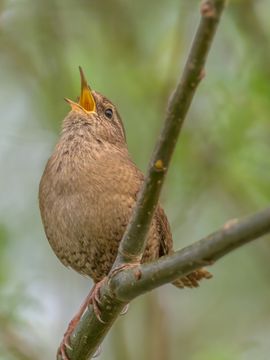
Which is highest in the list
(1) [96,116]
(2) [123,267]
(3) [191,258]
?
(1) [96,116]

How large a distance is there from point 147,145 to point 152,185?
3.41m

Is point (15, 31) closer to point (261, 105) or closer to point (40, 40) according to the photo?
point (40, 40)

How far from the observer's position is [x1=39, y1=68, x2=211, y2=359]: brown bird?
13.3 ft

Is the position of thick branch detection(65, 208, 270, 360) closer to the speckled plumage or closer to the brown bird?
the brown bird

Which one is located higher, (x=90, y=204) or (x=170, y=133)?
(x=90, y=204)

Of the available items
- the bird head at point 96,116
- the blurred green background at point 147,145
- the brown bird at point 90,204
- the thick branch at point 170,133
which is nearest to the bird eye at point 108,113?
the bird head at point 96,116

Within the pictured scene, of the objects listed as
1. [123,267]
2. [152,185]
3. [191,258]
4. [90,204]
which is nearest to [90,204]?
[90,204]

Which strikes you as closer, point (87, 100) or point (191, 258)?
point (191, 258)

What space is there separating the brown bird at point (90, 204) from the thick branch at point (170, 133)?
0.60 meters

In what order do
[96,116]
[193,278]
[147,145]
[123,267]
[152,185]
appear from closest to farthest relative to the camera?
1. [152,185]
2. [123,267]
3. [193,278]
4. [96,116]
5. [147,145]

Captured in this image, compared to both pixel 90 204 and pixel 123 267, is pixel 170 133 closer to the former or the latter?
pixel 123 267

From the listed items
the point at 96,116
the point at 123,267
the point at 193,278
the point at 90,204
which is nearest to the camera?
the point at 123,267

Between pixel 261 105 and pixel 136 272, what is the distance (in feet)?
8.26

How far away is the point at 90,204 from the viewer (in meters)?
4.04
